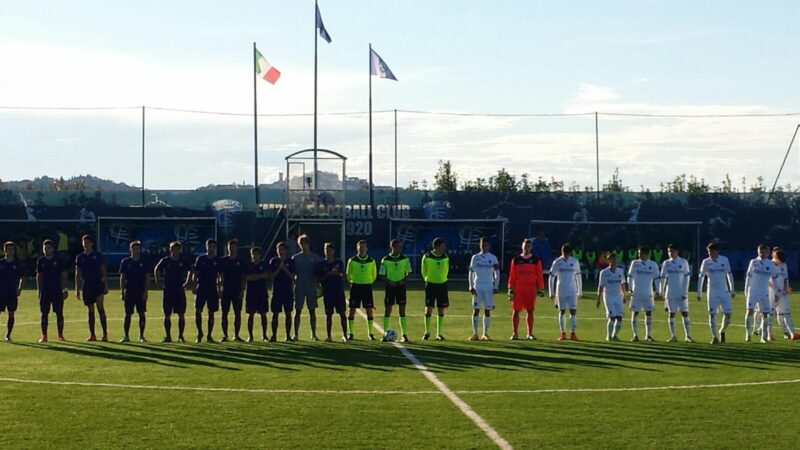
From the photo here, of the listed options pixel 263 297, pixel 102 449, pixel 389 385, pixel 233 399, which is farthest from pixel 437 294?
pixel 102 449

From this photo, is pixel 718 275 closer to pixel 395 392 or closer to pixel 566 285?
pixel 566 285

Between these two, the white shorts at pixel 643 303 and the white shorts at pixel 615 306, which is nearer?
the white shorts at pixel 643 303

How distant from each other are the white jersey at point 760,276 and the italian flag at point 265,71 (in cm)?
3035

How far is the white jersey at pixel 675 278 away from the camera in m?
22.7

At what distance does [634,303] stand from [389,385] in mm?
8258

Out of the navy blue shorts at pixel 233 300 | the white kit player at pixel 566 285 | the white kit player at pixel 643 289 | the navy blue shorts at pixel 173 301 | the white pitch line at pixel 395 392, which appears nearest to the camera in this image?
the white pitch line at pixel 395 392

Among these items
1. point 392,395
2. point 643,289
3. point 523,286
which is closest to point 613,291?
point 643,289

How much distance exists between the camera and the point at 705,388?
16.1m

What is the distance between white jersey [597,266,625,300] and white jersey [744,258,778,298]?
2574 millimetres

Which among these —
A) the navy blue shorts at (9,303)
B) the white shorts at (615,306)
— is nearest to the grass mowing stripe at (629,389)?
the white shorts at (615,306)

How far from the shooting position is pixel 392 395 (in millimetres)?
15477

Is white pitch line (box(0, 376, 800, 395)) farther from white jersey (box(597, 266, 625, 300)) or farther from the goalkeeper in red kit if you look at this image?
the goalkeeper in red kit

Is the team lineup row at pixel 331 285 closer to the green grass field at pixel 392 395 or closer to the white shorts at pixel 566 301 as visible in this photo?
the white shorts at pixel 566 301

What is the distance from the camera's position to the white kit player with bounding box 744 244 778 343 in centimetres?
2295
